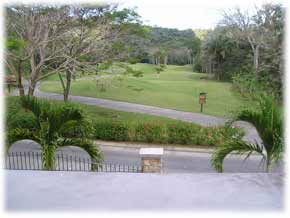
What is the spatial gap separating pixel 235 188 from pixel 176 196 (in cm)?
50

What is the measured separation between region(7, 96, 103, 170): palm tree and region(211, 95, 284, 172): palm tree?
5.53 ft

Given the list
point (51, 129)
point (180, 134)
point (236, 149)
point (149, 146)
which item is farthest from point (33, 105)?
point (180, 134)

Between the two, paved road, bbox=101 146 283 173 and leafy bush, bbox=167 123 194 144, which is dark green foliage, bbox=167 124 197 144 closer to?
leafy bush, bbox=167 123 194 144

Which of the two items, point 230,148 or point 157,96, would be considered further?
point 157,96

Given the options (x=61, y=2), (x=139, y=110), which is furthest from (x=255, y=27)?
(x=61, y=2)

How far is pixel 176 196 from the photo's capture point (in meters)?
2.05

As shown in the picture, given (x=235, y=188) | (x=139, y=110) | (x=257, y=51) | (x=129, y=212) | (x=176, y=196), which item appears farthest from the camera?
(x=257, y=51)

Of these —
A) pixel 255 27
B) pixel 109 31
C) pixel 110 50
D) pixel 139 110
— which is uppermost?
pixel 255 27

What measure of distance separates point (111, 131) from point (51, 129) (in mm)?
5760

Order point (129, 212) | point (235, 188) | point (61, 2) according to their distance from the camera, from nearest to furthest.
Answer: point (129, 212) < point (235, 188) < point (61, 2)

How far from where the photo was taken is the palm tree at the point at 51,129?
3.55m

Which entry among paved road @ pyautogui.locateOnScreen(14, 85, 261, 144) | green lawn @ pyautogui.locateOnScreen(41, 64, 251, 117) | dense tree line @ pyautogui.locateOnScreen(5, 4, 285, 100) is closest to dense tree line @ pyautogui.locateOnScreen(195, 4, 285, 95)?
dense tree line @ pyautogui.locateOnScreen(5, 4, 285, 100)

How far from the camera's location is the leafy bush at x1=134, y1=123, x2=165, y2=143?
906cm

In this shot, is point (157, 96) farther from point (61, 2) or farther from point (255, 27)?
point (61, 2)
